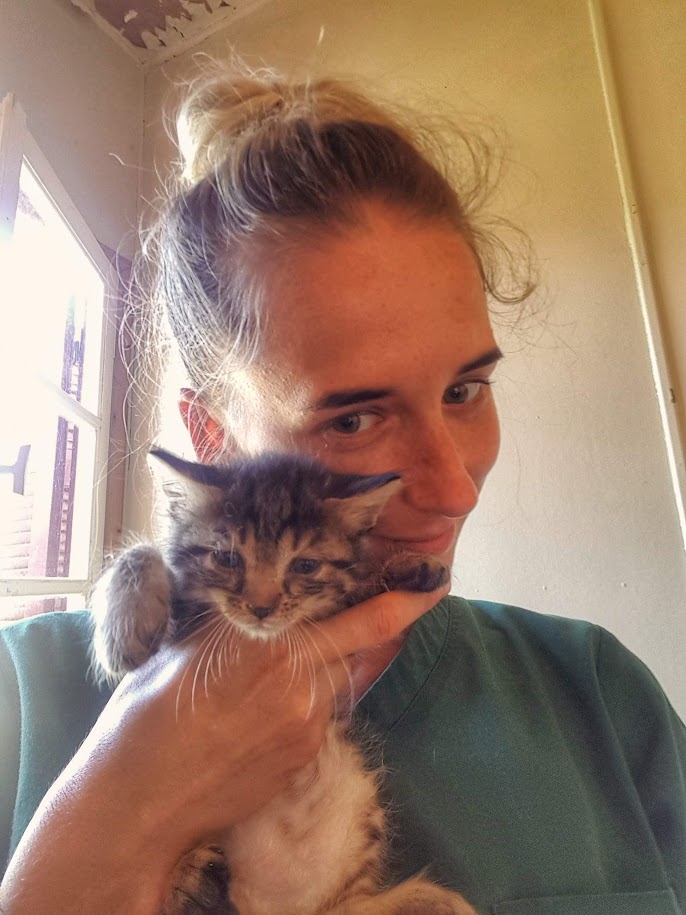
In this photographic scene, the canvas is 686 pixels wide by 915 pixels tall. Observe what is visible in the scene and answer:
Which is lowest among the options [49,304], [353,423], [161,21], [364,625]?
[364,625]

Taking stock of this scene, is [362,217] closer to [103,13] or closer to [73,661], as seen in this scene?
[73,661]

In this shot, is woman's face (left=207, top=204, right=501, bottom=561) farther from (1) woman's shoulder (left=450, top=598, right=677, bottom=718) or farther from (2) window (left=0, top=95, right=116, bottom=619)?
(2) window (left=0, top=95, right=116, bottom=619)

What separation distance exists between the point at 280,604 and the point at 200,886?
37cm

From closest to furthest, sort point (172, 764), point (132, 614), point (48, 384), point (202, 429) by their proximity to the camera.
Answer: point (172, 764), point (132, 614), point (202, 429), point (48, 384)

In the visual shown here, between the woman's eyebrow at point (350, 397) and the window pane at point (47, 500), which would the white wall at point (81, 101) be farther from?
the woman's eyebrow at point (350, 397)

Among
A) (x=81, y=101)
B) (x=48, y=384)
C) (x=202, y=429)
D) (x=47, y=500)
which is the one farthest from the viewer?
(x=81, y=101)

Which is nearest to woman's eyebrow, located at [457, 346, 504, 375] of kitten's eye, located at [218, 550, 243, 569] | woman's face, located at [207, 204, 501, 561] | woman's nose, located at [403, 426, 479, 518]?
woman's face, located at [207, 204, 501, 561]

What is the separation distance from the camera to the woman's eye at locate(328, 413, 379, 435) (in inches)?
38.7

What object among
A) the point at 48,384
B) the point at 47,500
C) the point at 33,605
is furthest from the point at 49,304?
the point at 33,605

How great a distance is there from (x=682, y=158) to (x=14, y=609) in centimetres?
254

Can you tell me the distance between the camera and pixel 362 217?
40.4 inches

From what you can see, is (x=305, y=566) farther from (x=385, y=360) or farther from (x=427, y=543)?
(x=385, y=360)

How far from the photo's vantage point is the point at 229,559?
0.95 meters

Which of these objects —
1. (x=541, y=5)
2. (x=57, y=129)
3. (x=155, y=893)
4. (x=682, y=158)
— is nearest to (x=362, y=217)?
(x=155, y=893)
